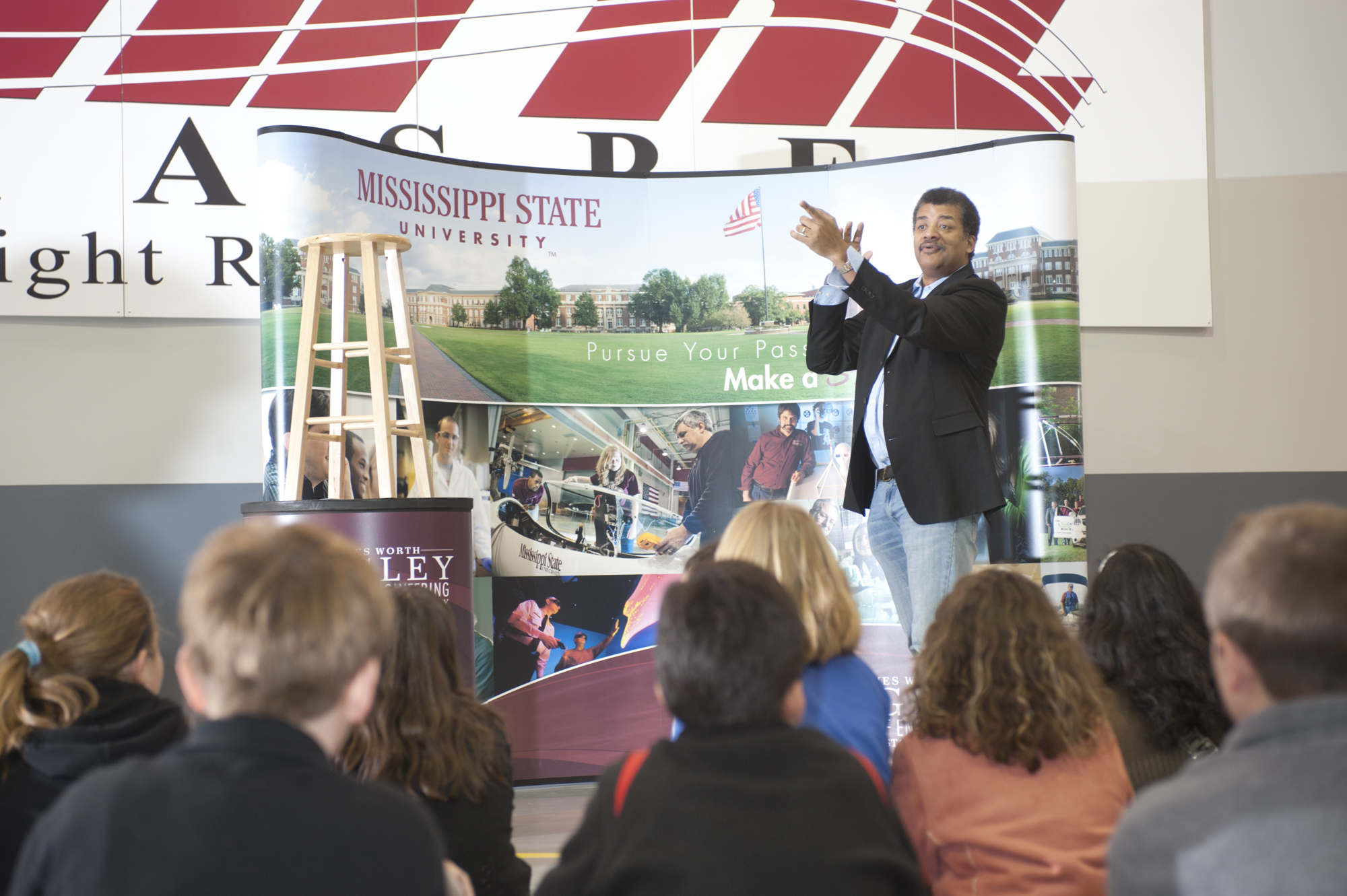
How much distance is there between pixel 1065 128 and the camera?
16.0 feet

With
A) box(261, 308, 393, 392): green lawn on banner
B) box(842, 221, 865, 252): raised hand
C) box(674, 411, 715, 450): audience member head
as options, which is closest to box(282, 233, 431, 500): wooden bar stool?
box(261, 308, 393, 392): green lawn on banner

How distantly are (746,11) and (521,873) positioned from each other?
4.02 meters

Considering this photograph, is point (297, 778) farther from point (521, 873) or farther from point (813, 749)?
point (521, 873)

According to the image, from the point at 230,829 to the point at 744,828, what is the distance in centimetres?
49

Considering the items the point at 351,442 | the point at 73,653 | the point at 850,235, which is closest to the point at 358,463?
the point at 351,442

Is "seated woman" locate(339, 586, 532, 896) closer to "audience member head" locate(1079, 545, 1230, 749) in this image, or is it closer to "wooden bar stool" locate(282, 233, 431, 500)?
"audience member head" locate(1079, 545, 1230, 749)

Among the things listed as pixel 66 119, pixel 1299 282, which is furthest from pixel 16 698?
pixel 1299 282

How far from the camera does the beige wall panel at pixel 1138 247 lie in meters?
4.81

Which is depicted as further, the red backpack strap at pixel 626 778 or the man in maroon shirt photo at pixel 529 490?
the man in maroon shirt photo at pixel 529 490

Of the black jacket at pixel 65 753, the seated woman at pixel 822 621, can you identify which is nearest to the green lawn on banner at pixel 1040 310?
the seated woman at pixel 822 621

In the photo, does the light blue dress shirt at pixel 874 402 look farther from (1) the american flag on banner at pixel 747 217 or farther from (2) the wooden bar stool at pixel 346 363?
(2) the wooden bar stool at pixel 346 363

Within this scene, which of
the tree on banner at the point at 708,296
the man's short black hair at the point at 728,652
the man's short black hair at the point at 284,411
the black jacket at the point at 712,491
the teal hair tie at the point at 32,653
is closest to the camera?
the man's short black hair at the point at 728,652

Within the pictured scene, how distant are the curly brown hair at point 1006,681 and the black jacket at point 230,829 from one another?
84 centimetres

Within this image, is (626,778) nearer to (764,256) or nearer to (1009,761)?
(1009,761)
